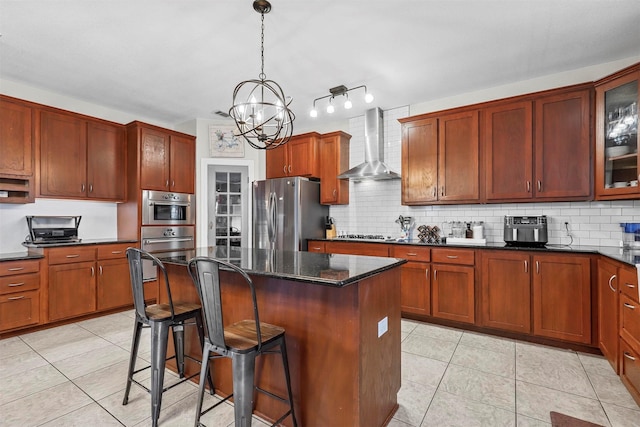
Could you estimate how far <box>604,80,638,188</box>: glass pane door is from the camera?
2648mm

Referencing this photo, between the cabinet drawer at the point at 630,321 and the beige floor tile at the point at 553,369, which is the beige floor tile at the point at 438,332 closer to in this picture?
the beige floor tile at the point at 553,369

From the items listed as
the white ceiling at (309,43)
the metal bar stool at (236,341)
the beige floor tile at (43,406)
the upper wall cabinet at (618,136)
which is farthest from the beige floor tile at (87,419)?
the upper wall cabinet at (618,136)

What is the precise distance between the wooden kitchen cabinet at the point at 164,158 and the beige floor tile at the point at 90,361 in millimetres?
2230

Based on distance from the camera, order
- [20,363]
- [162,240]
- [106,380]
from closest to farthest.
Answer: [106,380]
[20,363]
[162,240]

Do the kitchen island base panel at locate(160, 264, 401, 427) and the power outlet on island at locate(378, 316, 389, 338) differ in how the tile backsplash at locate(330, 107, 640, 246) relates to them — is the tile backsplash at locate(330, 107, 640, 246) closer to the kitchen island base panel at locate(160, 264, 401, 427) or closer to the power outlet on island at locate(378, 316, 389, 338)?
the kitchen island base panel at locate(160, 264, 401, 427)

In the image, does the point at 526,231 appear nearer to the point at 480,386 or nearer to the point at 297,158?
the point at 480,386

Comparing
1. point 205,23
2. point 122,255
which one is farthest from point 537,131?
point 122,255

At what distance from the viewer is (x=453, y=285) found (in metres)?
3.47

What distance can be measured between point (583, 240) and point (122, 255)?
18.2 feet

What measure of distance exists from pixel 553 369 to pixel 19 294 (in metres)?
5.23

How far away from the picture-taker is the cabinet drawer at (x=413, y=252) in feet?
11.9

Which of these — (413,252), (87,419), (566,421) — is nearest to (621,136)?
(413,252)

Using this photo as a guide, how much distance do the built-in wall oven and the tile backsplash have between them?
234 centimetres

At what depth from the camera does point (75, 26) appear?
2613 millimetres
